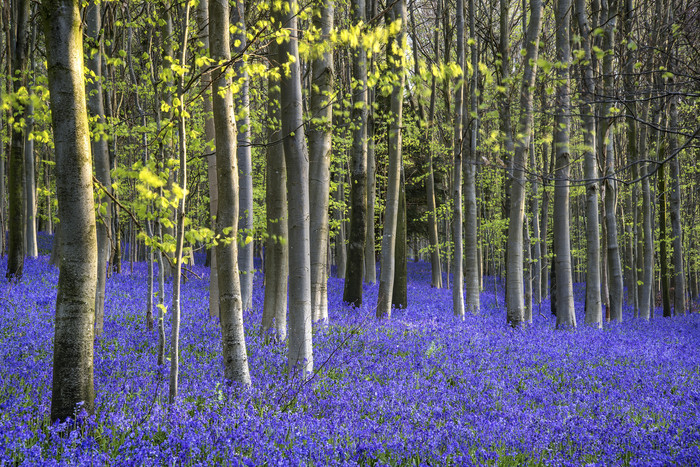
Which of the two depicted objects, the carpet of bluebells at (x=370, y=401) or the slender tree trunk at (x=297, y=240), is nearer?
the carpet of bluebells at (x=370, y=401)

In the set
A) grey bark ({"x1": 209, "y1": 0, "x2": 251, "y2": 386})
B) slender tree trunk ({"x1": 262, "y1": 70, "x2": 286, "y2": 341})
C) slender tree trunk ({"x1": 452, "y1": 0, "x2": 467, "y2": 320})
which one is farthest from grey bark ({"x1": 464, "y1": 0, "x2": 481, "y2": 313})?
grey bark ({"x1": 209, "y1": 0, "x2": 251, "y2": 386})

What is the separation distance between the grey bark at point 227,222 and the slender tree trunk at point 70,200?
156cm

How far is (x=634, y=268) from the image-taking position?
20.4 m

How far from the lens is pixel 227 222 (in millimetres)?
5160

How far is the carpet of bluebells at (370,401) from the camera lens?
141 inches

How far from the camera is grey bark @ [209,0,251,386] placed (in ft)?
16.5

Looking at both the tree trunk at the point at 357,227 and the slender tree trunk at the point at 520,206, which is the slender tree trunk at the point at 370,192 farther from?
the slender tree trunk at the point at 520,206

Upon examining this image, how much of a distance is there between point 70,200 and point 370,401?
11.9 feet

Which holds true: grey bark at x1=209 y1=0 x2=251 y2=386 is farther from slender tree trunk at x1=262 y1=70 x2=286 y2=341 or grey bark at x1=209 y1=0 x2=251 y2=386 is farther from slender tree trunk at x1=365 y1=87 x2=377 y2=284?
slender tree trunk at x1=365 y1=87 x2=377 y2=284

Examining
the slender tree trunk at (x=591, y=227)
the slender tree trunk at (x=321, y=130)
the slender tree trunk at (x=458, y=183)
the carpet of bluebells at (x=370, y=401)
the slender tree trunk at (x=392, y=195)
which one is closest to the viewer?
the carpet of bluebells at (x=370, y=401)

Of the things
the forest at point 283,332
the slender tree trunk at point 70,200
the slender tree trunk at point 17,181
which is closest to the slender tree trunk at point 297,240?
the forest at point 283,332

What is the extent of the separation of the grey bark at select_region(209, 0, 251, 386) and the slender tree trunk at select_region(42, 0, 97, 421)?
1.56 meters

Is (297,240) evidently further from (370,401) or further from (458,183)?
(458,183)

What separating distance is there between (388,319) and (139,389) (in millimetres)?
6315
